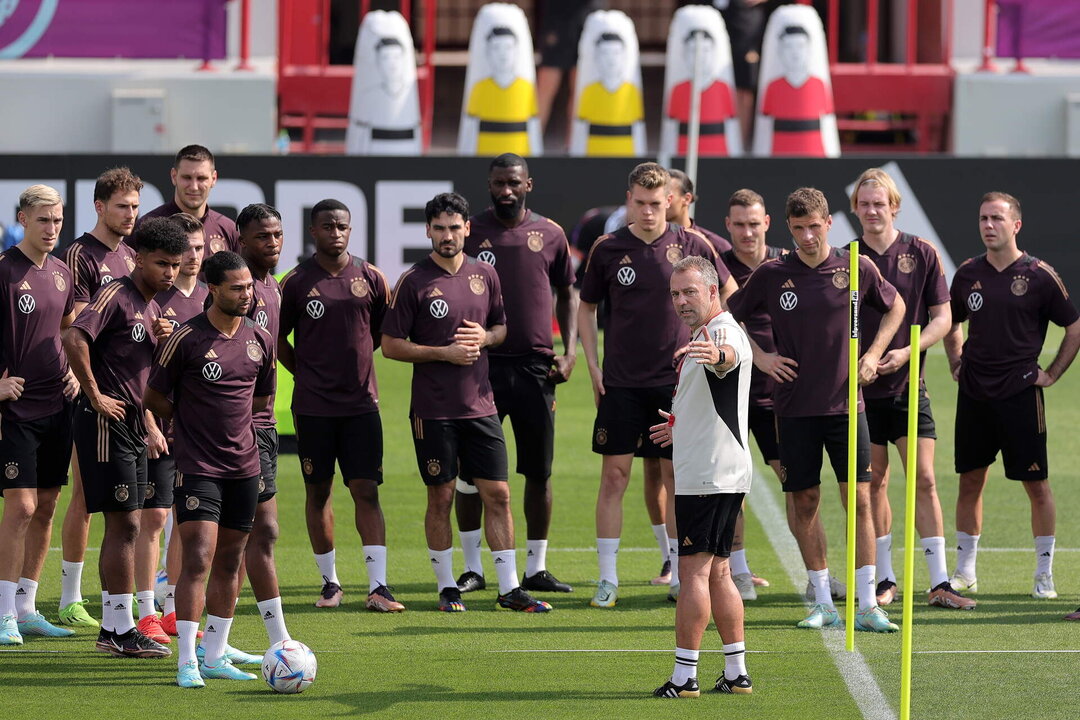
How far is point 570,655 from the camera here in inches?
327

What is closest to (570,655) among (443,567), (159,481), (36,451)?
(443,567)

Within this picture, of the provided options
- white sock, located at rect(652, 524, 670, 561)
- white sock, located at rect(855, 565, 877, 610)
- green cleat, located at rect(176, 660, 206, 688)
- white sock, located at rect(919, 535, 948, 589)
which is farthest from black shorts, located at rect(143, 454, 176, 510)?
white sock, located at rect(919, 535, 948, 589)

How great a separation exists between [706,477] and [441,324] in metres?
2.42

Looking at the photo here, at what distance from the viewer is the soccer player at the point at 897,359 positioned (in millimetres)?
9289

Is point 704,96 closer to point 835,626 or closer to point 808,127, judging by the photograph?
point 808,127

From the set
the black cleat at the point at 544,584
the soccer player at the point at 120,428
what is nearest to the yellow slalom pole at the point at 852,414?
the black cleat at the point at 544,584

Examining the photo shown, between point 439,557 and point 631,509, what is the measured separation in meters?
3.19

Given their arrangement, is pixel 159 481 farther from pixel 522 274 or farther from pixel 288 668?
pixel 522 274

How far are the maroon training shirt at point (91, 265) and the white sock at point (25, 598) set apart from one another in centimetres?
154

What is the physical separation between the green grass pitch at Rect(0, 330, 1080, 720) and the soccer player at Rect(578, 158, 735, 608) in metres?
0.70

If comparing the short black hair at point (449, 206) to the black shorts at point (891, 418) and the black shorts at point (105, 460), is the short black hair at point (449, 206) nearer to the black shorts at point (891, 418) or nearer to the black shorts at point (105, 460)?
the black shorts at point (105, 460)

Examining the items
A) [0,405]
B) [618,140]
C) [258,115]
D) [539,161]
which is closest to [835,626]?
[0,405]

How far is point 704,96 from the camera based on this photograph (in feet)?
76.3

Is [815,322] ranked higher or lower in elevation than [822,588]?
higher
